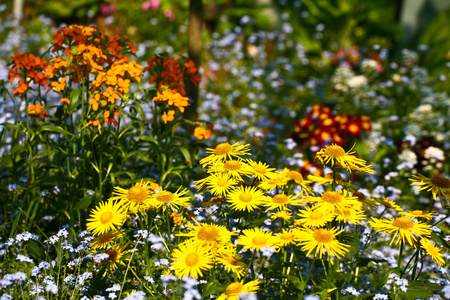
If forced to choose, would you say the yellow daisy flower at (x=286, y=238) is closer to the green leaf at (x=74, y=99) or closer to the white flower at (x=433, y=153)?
the green leaf at (x=74, y=99)

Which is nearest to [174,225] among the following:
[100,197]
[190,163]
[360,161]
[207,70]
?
[100,197]

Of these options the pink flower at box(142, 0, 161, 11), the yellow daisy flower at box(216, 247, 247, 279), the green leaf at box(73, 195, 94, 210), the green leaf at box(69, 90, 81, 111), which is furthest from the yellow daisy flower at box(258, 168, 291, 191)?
the pink flower at box(142, 0, 161, 11)

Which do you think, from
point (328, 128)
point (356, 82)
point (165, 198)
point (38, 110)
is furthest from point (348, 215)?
point (356, 82)

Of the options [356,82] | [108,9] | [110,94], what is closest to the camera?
[110,94]

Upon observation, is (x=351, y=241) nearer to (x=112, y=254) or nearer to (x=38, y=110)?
(x=112, y=254)

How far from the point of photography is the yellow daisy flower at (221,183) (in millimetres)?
1947

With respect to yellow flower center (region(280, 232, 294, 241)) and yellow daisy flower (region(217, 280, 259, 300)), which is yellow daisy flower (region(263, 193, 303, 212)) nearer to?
yellow flower center (region(280, 232, 294, 241))

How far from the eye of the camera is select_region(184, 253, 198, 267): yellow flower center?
1681 millimetres

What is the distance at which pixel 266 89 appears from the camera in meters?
6.09

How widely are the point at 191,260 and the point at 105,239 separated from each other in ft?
1.72

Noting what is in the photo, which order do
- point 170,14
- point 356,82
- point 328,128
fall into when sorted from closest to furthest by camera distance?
point 328,128
point 356,82
point 170,14

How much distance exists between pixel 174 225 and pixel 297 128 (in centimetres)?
230

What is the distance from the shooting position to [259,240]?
1.77 meters

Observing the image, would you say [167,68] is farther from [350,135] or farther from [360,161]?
[350,135]
